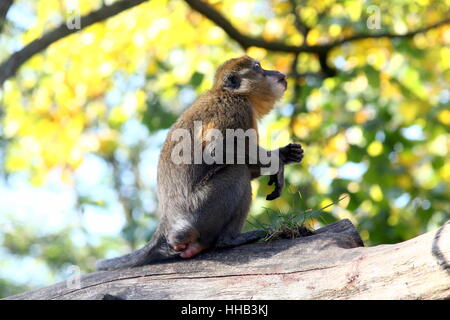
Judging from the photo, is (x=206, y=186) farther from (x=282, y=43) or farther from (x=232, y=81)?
(x=282, y=43)

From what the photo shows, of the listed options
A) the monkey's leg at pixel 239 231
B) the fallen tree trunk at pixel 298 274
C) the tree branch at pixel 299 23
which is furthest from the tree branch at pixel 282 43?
the fallen tree trunk at pixel 298 274

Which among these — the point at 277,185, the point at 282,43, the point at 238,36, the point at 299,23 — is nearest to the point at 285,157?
the point at 277,185

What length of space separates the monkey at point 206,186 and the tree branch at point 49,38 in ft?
6.65

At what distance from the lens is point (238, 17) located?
12508 mm

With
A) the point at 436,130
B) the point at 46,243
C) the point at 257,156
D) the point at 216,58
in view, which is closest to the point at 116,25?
the point at 216,58

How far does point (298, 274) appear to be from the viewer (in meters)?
5.00

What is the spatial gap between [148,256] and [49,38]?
3.24m

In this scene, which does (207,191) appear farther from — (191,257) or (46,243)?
(46,243)

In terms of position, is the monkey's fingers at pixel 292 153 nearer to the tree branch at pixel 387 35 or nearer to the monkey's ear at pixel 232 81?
the monkey's ear at pixel 232 81

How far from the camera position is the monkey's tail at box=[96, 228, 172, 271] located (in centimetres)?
582

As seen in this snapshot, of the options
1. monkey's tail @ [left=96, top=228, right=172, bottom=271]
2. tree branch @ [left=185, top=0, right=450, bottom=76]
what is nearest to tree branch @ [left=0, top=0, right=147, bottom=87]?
tree branch @ [left=185, top=0, right=450, bottom=76]

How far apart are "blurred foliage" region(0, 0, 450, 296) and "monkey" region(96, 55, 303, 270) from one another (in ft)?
11.3

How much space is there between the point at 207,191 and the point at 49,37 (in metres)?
3.11

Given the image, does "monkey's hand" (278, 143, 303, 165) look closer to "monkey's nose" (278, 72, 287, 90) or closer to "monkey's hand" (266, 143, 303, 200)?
"monkey's hand" (266, 143, 303, 200)
